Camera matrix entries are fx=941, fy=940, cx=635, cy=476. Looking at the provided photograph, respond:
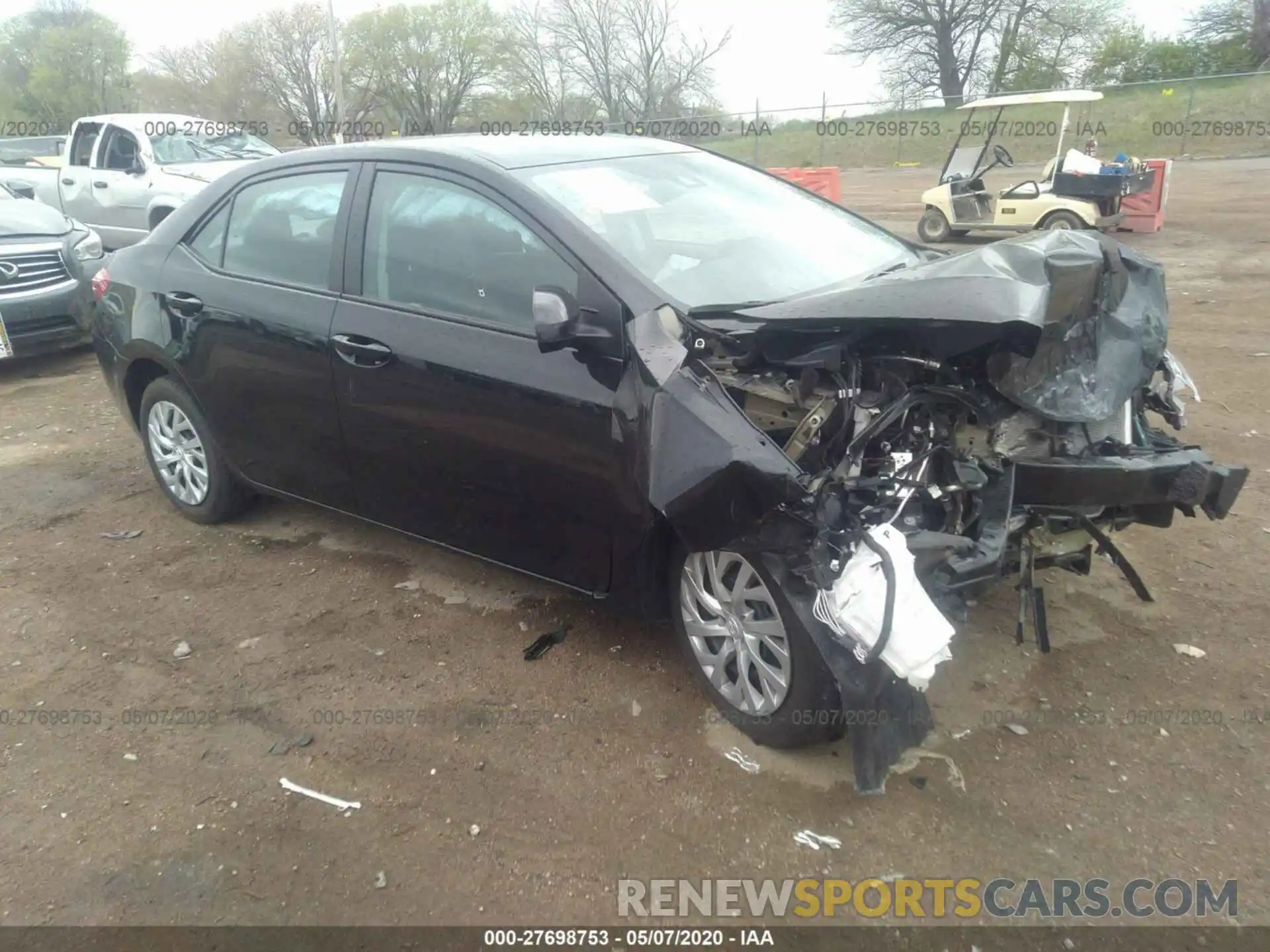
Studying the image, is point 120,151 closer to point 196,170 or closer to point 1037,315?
point 196,170

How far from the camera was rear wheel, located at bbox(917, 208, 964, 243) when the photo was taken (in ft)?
43.7

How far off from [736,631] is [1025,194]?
11.5 meters

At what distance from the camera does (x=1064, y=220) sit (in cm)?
1198

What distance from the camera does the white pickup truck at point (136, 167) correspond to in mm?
10648

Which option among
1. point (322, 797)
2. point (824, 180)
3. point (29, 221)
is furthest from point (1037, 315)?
point (824, 180)

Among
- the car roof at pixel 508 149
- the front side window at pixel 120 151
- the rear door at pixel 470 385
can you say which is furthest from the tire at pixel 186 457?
the front side window at pixel 120 151

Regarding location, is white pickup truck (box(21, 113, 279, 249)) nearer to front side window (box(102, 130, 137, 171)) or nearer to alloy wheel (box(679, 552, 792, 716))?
front side window (box(102, 130, 137, 171))

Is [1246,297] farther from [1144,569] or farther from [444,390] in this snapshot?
[444,390]

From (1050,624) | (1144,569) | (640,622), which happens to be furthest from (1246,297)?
(640,622)

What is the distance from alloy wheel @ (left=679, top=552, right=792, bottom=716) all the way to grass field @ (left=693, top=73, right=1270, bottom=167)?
65.4 ft

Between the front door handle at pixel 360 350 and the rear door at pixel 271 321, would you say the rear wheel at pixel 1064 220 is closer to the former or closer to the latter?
the rear door at pixel 271 321
